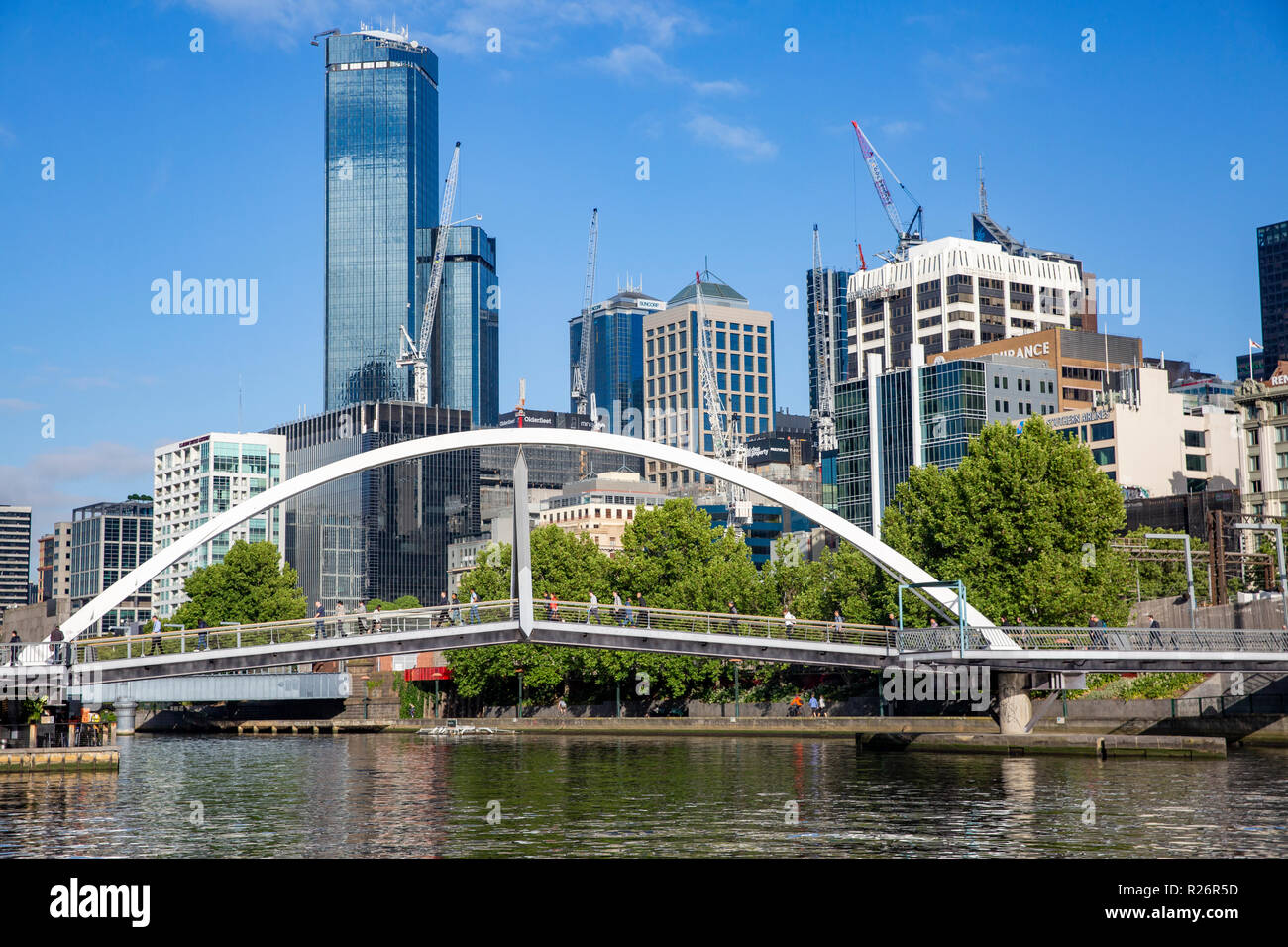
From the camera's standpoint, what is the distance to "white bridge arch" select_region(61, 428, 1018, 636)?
54.8m

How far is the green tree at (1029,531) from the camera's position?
71312 millimetres

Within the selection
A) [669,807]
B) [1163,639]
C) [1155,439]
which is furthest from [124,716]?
[1155,439]

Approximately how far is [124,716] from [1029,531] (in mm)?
65947

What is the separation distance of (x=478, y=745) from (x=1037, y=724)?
2877 centimetres

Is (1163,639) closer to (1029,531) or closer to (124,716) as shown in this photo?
(1029,531)

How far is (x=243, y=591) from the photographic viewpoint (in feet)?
389

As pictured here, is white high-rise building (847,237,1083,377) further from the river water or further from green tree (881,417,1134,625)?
the river water

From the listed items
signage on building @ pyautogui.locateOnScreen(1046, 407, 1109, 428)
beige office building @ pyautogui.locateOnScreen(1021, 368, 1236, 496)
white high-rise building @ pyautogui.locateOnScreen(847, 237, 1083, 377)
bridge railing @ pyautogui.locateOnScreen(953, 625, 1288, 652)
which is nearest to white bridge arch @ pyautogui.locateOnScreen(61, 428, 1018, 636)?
bridge railing @ pyautogui.locateOnScreen(953, 625, 1288, 652)

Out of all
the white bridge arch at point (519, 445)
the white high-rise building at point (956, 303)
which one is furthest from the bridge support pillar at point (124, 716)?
the white high-rise building at point (956, 303)

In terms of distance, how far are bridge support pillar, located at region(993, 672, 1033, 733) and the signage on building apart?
7312 centimetres
